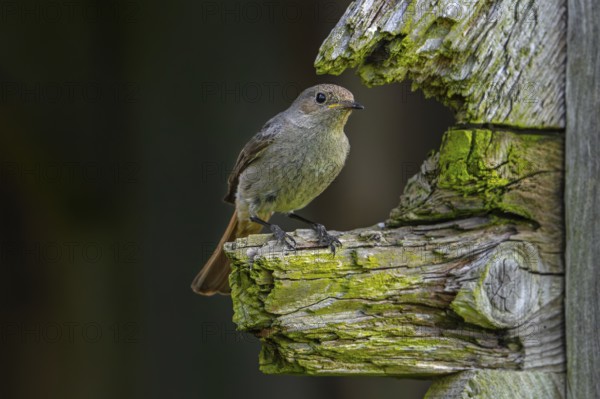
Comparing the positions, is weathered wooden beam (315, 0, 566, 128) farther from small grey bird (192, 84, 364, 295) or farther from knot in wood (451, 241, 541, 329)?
small grey bird (192, 84, 364, 295)

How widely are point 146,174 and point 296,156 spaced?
63.8 inches

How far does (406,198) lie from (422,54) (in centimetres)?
53

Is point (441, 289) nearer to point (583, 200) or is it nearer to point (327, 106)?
point (583, 200)

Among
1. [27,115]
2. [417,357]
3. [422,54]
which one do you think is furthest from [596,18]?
[27,115]

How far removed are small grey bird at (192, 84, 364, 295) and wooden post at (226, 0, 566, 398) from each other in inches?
59.4

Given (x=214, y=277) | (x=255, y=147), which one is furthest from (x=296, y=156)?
(x=214, y=277)

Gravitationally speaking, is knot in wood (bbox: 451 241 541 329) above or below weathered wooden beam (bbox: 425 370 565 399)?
above

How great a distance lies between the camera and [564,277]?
263cm

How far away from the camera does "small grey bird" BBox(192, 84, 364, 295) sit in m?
4.27

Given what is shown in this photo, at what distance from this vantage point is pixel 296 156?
14.0 feet

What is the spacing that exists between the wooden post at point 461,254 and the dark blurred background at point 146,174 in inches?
95.2

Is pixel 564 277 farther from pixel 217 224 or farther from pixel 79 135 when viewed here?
pixel 79 135

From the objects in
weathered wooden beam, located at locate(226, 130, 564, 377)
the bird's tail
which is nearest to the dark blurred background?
the bird's tail

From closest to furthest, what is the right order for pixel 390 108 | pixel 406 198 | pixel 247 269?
1. pixel 247 269
2. pixel 406 198
3. pixel 390 108
